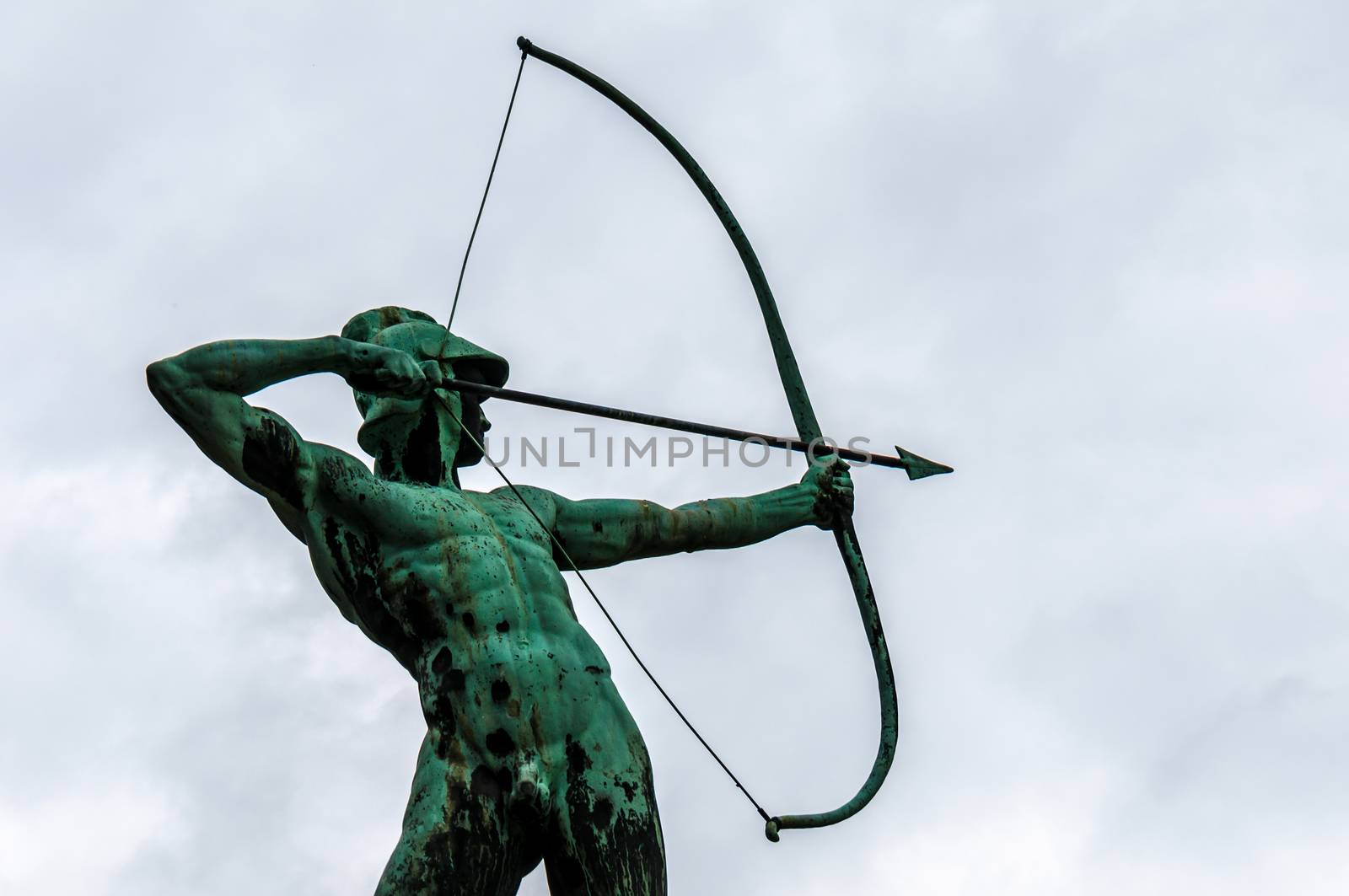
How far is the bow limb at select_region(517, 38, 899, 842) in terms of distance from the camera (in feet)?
28.8

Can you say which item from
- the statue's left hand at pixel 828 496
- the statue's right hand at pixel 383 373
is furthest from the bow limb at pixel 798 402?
the statue's right hand at pixel 383 373

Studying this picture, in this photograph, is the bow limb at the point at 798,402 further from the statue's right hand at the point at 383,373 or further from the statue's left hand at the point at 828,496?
the statue's right hand at the point at 383,373

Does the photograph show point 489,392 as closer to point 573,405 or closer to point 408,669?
point 573,405

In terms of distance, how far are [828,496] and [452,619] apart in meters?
1.84

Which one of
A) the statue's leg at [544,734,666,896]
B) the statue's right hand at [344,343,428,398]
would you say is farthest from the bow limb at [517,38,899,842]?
→ the statue's right hand at [344,343,428,398]

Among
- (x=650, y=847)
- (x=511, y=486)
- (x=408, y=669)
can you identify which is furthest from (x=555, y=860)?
(x=511, y=486)

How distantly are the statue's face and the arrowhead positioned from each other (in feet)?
5.62

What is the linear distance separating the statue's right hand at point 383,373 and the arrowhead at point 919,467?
84.5 inches

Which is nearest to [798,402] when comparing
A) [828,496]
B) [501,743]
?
[828,496]

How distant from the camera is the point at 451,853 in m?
7.54

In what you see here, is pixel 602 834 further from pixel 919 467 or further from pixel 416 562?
pixel 919 467

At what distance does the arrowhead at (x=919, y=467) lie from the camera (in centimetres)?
946

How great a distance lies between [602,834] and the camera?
7.71 meters

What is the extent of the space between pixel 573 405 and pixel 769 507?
3.14 feet
